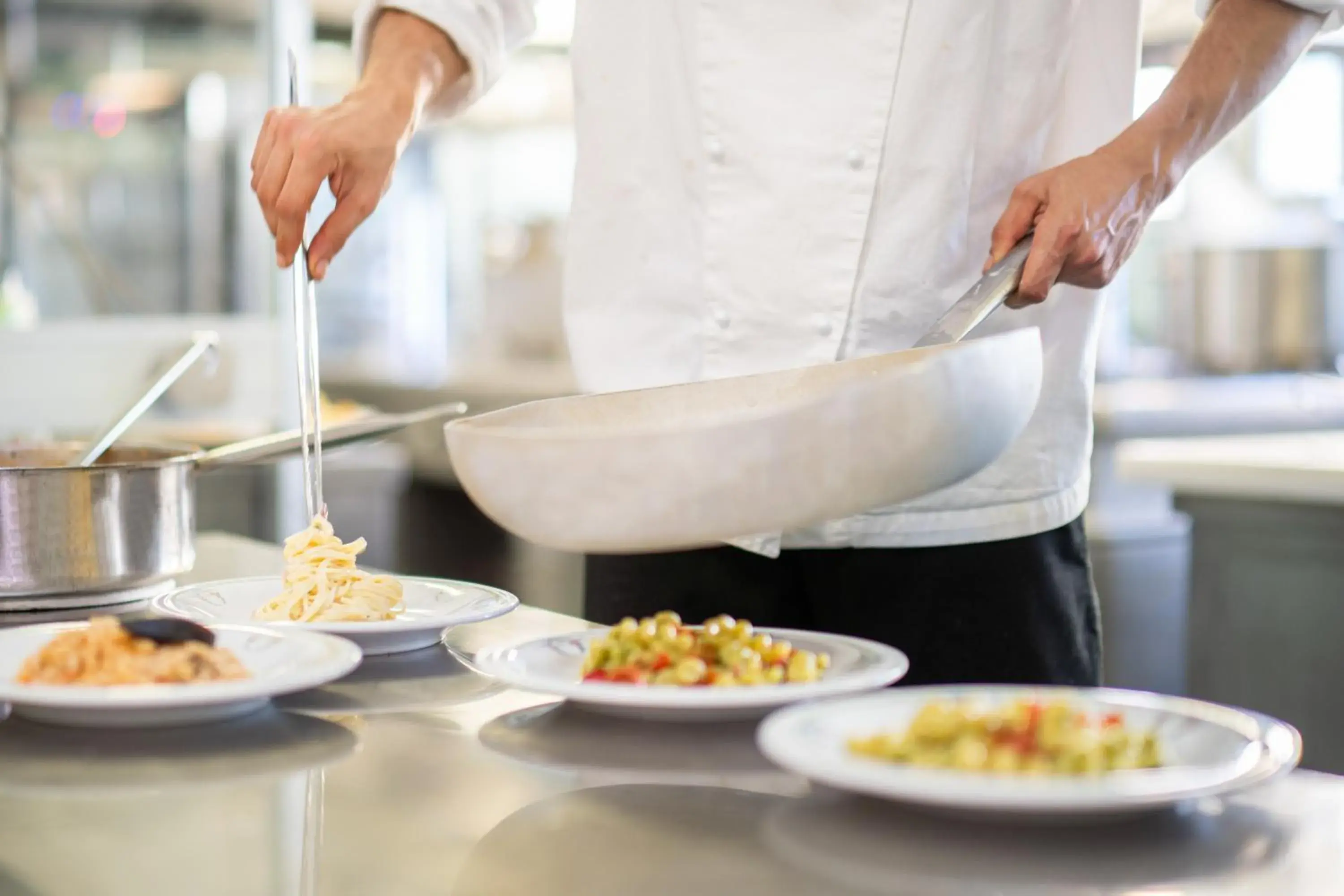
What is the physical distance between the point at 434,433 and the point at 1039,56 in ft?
15.4

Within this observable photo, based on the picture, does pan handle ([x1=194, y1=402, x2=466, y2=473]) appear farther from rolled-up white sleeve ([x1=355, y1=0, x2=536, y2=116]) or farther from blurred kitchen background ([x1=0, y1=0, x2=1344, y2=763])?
blurred kitchen background ([x1=0, y1=0, x2=1344, y2=763])

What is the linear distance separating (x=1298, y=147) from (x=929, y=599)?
636 centimetres

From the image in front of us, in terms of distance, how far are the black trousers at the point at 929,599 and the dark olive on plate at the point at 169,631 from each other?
0.52m

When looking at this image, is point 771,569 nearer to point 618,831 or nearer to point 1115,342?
point 618,831

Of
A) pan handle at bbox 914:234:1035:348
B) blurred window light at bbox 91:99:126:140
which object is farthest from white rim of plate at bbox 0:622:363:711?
blurred window light at bbox 91:99:126:140

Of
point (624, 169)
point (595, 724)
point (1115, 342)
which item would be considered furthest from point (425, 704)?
point (1115, 342)

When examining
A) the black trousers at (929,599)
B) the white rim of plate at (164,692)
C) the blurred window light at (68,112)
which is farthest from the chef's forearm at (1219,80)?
the blurred window light at (68,112)

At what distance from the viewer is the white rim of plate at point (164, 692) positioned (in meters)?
0.80

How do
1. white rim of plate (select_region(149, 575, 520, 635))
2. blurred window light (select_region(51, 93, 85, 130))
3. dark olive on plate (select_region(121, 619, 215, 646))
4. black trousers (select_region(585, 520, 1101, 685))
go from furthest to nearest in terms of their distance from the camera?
blurred window light (select_region(51, 93, 85, 130)), black trousers (select_region(585, 520, 1101, 685)), white rim of plate (select_region(149, 575, 520, 635)), dark olive on plate (select_region(121, 619, 215, 646))

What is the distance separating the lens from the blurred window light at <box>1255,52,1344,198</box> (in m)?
6.84

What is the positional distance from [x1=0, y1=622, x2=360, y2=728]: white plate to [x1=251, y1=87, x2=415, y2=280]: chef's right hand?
32 cm

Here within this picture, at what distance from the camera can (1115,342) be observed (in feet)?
16.5

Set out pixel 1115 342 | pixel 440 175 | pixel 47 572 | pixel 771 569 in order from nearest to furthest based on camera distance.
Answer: pixel 47 572 < pixel 771 569 < pixel 1115 342 < pixel 440 175

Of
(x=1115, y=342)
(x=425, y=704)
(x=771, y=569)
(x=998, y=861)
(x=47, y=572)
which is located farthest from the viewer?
(x=1115, y=342)
